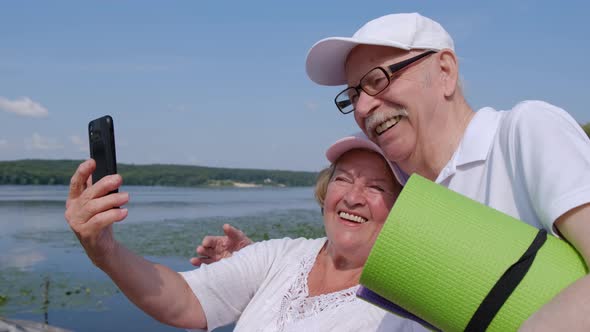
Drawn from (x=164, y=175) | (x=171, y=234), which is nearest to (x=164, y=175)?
(x=164, y=175)

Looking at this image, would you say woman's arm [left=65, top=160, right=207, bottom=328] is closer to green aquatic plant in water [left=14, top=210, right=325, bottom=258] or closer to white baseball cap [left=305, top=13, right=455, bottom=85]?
white baseball cap [left=305, top=13, right=455, bottom=85]

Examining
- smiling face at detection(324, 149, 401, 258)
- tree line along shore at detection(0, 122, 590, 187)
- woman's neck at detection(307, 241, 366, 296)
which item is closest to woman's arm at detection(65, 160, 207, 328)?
woman's neck at detection(307, 241, 366, 296)

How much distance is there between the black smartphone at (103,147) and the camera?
1744 millimetres

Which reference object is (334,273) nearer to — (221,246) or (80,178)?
(221,246)

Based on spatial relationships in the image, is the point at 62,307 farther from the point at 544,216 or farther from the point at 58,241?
the point at 544,216

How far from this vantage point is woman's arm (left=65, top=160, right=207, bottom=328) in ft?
5.64

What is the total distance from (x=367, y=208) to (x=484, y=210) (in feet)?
3.82

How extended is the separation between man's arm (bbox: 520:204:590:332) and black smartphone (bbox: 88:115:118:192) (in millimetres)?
1232

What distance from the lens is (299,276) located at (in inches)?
91.6

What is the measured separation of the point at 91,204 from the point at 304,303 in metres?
0.89

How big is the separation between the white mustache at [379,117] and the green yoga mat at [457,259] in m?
0.50

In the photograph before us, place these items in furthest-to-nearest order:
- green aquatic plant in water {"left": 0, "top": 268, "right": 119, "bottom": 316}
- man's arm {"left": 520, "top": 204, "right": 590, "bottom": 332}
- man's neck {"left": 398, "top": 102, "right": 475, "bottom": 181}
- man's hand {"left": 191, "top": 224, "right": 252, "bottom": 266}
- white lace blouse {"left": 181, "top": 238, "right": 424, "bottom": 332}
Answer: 1. green aquatic plant in water {"left": 0, "top": 268, "right": 119, "bottom": 316}
2. man's hand {"left": 191, "top": 224, "right": 252, "bottom": 266}
3. white lace blouse {"left": 181, "top": 238, "right": 424, "bottom": 332}
4. man's neck {"left": 398, "top": 102, "right": 475, "bottom": 181}
5. man's arm {"left": 520, "top": 204, "right": 590, "bottom": 332}

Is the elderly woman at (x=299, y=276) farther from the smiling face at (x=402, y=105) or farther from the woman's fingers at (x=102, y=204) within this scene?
the smiling face at (x=402, y=105)

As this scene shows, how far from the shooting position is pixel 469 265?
1.14 m
